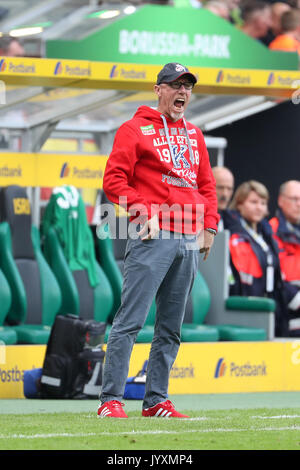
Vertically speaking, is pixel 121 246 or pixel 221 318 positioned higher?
Result: pixel 121 246

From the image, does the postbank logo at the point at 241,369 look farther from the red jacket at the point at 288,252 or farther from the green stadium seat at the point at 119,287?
the red jacket at the point at 288,252

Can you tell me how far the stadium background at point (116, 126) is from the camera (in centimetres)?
767

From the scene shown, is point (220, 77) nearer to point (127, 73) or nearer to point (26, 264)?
point (127, 73)

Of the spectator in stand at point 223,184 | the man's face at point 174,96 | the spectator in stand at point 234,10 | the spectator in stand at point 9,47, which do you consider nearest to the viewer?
the man's face at point 174,96

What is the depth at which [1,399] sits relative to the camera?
23.2ft

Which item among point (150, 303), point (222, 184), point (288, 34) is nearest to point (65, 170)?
point (222, 184)

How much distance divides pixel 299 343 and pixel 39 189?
235 centimetres

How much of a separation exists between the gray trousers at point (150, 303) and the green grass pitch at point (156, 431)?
0.63 ft

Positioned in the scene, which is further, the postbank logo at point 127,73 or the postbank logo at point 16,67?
the postbank logo at point 127,73

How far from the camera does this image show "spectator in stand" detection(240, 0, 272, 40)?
1265 cm

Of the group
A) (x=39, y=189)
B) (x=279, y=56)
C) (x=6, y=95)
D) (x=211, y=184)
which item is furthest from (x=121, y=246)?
(x=279, y=56)

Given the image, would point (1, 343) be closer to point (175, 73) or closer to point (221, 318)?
point (221, 318)

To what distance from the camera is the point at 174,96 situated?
510 cm

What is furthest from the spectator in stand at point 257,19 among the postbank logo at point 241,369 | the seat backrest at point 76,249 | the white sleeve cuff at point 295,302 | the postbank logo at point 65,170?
the postbank logo at point 241,369
